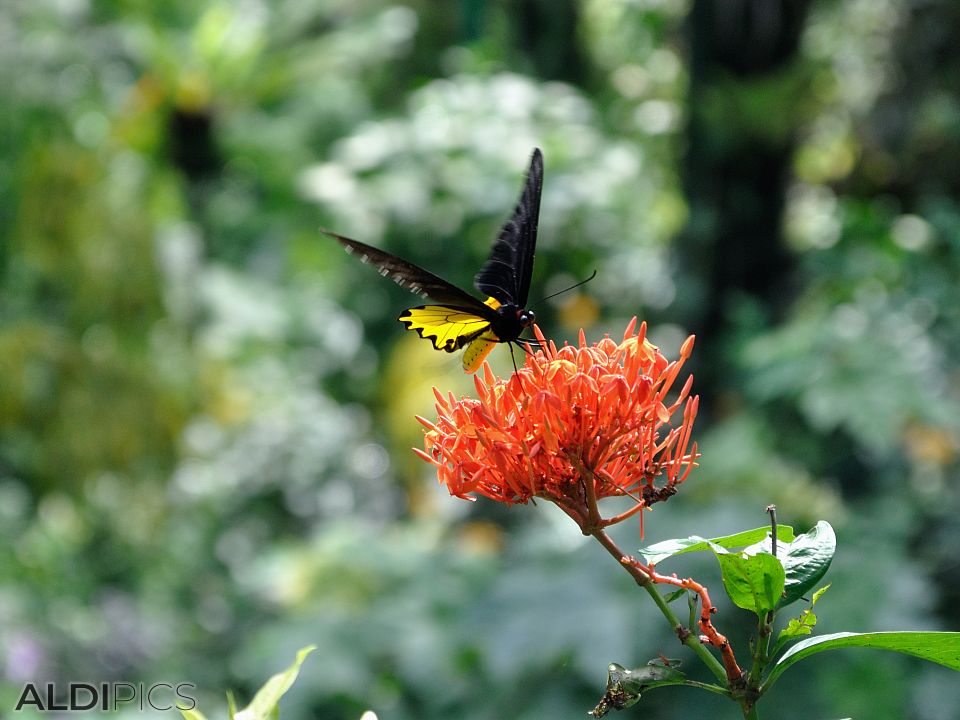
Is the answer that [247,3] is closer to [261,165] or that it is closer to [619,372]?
[261,165]

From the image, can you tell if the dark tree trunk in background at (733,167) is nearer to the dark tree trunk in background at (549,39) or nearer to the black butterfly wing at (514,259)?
the dark tree trunk in background at (549,39)

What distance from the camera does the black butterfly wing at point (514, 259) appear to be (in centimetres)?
128

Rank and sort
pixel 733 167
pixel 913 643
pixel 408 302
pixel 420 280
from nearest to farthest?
pixel 913 643, pixel 420 280, pixel 733 167, pixel 408 302

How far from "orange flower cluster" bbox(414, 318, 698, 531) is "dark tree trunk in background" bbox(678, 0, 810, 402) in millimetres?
3234

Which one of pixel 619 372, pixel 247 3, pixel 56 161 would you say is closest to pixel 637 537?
pixel 619 372

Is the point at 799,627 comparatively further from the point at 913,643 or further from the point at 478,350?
the point at 478,350

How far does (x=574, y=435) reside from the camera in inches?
35.7

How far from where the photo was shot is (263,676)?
3355mm

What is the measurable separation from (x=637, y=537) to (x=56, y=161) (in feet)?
13.7

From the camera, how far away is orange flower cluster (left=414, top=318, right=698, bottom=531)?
906 millimetres

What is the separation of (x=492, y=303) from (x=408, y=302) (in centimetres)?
339

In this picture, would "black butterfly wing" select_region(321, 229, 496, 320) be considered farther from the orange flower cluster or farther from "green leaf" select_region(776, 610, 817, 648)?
"green leaf" select_region(776, 610, 817, 648)

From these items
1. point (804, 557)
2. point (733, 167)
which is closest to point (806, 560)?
point (804, 557)

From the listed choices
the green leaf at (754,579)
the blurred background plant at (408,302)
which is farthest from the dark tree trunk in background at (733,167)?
the green leaf at (754,579)
